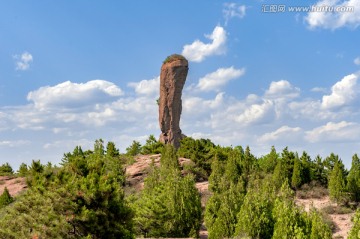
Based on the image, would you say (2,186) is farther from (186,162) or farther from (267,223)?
(267,223)

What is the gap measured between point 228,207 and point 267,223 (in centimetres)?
288

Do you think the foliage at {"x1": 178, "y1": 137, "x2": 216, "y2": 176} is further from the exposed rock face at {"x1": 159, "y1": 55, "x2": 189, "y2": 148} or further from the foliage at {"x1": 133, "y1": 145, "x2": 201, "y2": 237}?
the foliage at {"x1": 133, "y1": 145, "x2": 201, "y2": 237}

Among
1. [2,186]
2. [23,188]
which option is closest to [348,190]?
[23,188]

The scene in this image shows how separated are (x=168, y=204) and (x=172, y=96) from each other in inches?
1172

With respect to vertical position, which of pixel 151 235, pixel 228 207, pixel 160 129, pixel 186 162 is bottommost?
pixel 151 235

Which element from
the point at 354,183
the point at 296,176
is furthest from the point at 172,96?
the point at 354,183

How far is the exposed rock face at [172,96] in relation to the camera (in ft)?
180

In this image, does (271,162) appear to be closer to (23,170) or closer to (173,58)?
(173,58)

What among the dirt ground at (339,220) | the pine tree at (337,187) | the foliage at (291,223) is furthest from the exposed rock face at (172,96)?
the foliage at (291,223)

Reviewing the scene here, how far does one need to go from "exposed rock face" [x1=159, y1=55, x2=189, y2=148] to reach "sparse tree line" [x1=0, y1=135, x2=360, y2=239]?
12.5 m

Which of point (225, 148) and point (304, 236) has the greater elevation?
point (225, 148)

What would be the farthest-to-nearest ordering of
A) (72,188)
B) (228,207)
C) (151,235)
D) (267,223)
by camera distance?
(151,235)
(228,207)
(267,223)
(72,188)

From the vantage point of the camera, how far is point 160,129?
56.2 metres

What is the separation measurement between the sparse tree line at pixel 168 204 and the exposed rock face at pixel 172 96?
41.1 feet
